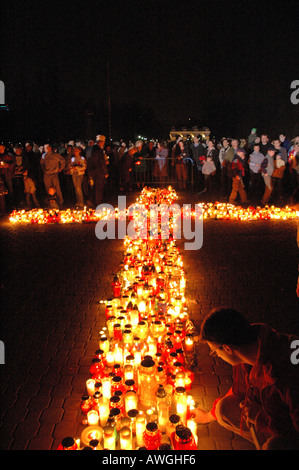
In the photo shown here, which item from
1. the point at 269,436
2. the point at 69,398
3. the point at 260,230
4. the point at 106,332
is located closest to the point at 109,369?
the point at 69,398

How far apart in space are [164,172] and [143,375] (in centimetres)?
1561

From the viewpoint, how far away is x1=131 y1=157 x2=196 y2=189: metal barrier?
18.3 metres

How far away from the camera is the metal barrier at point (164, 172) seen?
18.3 metres

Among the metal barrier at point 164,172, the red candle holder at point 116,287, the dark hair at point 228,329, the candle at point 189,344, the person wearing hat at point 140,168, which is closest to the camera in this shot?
the dark hair at point 228,329

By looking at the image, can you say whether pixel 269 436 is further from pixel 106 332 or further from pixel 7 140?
pixel 7 140

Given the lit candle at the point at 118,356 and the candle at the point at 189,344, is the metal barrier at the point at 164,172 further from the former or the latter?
the lit candle at the point at 118,356

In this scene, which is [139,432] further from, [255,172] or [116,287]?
[255,172]

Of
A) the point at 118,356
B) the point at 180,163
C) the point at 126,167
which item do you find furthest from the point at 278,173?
the point at 118,356

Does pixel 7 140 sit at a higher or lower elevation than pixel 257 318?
higher

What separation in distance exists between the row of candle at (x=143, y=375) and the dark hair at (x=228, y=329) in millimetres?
1040

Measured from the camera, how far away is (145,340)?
4.79 meters

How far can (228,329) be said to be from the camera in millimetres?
2586

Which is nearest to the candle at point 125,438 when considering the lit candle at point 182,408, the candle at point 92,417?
the candle at point 92,417
